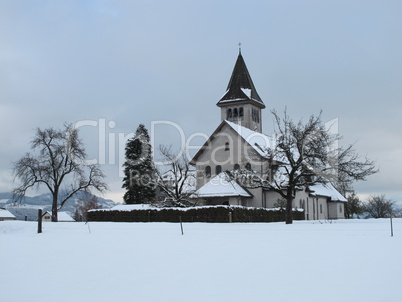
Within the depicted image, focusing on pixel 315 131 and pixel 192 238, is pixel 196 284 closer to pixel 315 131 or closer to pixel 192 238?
pixel 192 238

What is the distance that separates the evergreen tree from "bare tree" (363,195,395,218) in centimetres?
3907

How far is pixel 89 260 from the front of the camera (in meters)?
15.1

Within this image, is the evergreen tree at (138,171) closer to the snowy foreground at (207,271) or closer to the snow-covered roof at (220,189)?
the snow-covered roof at (220,189)

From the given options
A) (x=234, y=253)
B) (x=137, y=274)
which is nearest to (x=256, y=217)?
(x=234, y=253)

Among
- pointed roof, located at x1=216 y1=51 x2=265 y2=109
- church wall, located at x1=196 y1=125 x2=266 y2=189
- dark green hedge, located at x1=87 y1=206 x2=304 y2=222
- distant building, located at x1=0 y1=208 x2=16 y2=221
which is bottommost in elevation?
distant building, located at x1=0 y1=208 x2=16 y2=221

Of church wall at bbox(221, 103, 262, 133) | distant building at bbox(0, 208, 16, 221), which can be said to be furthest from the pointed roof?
distant building at bbox(0, 208, 16, 221)

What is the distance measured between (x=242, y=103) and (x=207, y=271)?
186ft

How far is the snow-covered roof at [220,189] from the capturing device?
48.0m

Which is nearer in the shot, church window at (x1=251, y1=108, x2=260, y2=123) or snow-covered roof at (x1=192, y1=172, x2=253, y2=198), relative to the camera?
snow-covered roof at (x1=192, y1=172, x2=253, y2=198)

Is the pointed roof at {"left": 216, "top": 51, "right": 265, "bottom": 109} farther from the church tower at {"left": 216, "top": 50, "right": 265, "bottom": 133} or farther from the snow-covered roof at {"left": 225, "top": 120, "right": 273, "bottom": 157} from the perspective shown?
the snow-covered roof at {"left": 225, "top": 120, "right": 273, "bottom": 157}

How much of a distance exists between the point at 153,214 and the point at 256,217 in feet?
27.6

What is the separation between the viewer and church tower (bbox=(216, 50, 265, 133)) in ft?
222

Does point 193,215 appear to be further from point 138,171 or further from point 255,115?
point 255,115

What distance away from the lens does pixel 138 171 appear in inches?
2478
